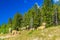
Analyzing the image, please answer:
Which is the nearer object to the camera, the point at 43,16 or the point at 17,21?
the point at 43,16

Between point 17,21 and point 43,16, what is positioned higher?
point 43,16

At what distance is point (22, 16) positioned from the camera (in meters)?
112

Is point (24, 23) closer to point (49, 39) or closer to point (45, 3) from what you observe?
point (45, 3)

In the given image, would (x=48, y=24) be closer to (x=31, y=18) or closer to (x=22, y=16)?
(x=31, y=18)

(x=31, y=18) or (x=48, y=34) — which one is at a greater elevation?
(x=31, y=18)

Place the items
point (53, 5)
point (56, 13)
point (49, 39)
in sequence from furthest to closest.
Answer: point (53, 5)
point (56, 13)
point (49, 39)

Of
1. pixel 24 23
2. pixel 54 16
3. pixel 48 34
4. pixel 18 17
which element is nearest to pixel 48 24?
pixel 54 16

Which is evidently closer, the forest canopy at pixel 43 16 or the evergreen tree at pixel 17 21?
the forest canopy at pixel 43 16

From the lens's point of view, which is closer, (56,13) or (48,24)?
(48,24)

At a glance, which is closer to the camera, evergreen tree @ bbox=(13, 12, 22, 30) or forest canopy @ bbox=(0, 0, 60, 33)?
forest canopy @ bbox=(0, 0, 60, 33)

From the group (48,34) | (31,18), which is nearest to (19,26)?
(31,18)

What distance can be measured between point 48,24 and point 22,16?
98.6ft

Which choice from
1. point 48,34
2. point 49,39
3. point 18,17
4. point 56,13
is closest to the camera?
point 49,39

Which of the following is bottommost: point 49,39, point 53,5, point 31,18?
point 49,39
